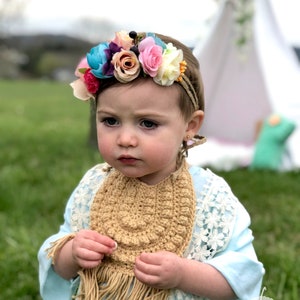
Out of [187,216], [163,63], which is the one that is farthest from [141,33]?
[187,216]

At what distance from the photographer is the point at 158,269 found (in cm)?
197

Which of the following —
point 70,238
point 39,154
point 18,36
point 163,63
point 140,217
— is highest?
point 163,63

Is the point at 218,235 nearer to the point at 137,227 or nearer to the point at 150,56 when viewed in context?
the point at 137,227

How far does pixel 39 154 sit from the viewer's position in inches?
255

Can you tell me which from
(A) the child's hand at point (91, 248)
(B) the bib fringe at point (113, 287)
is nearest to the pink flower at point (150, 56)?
(A) the child's hand at point (91, 248)

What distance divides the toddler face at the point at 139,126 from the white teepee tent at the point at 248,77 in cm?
430

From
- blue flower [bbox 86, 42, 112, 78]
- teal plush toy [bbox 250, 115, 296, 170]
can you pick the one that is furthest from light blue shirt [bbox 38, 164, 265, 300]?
teal plush toy [bbox 250, 115, 296, 170]

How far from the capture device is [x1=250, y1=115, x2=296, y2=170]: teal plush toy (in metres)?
6.16

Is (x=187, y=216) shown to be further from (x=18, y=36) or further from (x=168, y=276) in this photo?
(x=18, y=36)

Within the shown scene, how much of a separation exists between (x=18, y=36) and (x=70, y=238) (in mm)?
35945

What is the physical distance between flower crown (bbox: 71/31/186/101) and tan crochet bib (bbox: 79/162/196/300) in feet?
1.17

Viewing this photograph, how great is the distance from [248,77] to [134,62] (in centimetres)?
604

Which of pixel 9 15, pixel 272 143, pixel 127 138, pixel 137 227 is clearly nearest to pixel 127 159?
pixel 127 138

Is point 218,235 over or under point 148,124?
under
